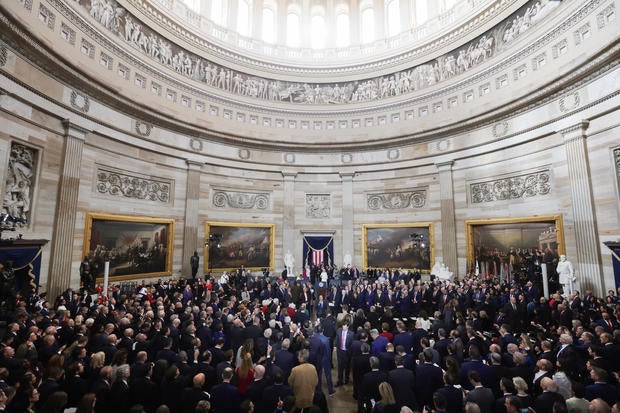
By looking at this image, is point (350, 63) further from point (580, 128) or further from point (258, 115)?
point (580, 128)

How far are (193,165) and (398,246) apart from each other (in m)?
14.1

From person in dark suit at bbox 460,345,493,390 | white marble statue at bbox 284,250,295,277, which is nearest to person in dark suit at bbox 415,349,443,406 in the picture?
person in dark suit at bbox 460,345,493,390

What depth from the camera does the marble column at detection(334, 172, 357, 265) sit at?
22375 millimetres

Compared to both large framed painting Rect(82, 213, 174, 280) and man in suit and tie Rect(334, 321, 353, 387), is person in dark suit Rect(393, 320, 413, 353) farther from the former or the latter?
large framed painting Rect(82, 213, 174, 280)

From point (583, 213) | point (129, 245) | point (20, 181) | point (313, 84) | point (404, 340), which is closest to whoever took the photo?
point (404, 340)

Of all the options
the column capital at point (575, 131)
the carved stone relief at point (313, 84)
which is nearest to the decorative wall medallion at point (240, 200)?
the carved stone relief at point (313, 84)

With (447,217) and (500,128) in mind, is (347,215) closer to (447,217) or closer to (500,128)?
(447,217)

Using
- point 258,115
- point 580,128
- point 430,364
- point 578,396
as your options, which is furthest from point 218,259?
point 580,128

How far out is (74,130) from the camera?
13875mm

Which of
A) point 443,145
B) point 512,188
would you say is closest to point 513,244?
point 512,188

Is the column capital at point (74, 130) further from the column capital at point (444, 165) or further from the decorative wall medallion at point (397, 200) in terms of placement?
the column capital at point (444, 165)

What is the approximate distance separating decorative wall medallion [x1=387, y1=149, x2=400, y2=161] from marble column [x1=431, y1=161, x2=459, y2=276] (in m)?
2.91

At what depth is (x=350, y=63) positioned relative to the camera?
2412 centimetres

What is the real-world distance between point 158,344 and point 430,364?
17.3 feet
